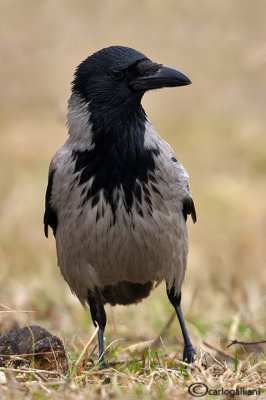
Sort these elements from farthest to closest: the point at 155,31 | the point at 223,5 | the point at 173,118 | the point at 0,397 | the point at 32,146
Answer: the point at 173,118 → the point at 32,146 → the point at 155,31 → the point at 223,5 → the point at 0,397

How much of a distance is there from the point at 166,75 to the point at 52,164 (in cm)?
109

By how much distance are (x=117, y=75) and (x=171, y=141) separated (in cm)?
875

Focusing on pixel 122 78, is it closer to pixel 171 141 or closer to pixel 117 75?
pixel 117 75

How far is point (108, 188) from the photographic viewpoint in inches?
204

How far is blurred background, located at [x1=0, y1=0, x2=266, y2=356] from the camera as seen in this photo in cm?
762

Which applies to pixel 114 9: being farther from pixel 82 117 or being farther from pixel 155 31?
pixel 82 117

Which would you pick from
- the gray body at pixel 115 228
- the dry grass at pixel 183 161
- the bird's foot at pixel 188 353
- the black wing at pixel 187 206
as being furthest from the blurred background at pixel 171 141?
the black wing at pixel 187 206

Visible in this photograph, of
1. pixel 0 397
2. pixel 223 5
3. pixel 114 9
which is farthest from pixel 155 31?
pixel 0 397

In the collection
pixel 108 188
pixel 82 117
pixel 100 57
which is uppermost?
pixel 100 57

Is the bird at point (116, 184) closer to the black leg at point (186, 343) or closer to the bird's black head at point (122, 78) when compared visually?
the bird's black head at point (122, 78)

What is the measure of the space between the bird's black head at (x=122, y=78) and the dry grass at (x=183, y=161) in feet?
4.17

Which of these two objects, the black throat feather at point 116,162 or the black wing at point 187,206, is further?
the black wing at point 187,206

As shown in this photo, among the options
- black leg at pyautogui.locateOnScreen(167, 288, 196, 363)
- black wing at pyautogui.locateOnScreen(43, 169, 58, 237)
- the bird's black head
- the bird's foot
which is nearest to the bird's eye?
the bird's black head

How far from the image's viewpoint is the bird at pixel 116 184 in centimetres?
520
